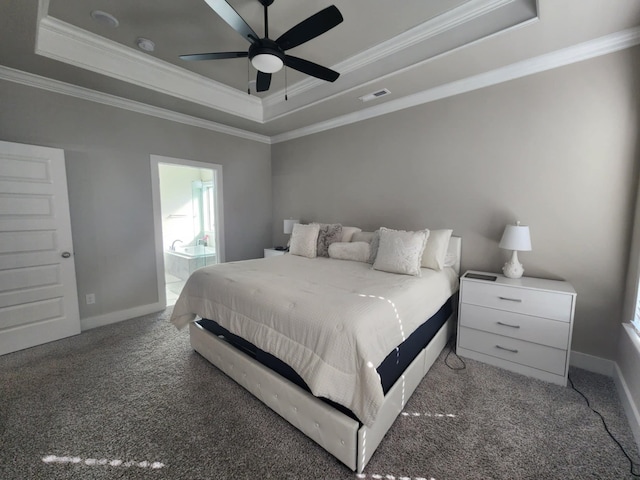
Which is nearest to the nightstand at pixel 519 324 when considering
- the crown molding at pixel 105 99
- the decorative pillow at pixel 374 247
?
the decorative pillow at pixel 374 247

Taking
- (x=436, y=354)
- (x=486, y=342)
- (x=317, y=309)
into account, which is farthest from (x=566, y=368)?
(x=317, y=309)

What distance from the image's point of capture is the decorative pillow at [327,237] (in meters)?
3.27

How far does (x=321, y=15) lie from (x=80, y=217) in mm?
3160

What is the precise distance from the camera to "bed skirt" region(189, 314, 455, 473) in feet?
4.31

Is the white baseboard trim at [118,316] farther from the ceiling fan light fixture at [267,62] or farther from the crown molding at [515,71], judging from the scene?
the crown molding at [515,71]

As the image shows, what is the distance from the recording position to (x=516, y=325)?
2.14 meters

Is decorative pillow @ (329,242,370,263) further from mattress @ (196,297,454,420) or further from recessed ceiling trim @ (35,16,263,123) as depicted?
recessed ceiling trim @ (35,16,263,123)

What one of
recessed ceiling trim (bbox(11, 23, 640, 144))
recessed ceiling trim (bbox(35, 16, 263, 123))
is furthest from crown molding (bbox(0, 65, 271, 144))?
recessed ceiling trim (bbox(35, 16, 263, 123))

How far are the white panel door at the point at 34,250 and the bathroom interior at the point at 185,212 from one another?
2684mm

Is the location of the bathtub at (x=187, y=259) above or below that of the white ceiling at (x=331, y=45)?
below

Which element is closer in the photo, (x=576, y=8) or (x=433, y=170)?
(x=576, y=8)

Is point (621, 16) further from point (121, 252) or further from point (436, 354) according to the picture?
point (121, 252)

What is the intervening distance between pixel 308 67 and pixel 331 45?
0.76m

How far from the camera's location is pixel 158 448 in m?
1.47
